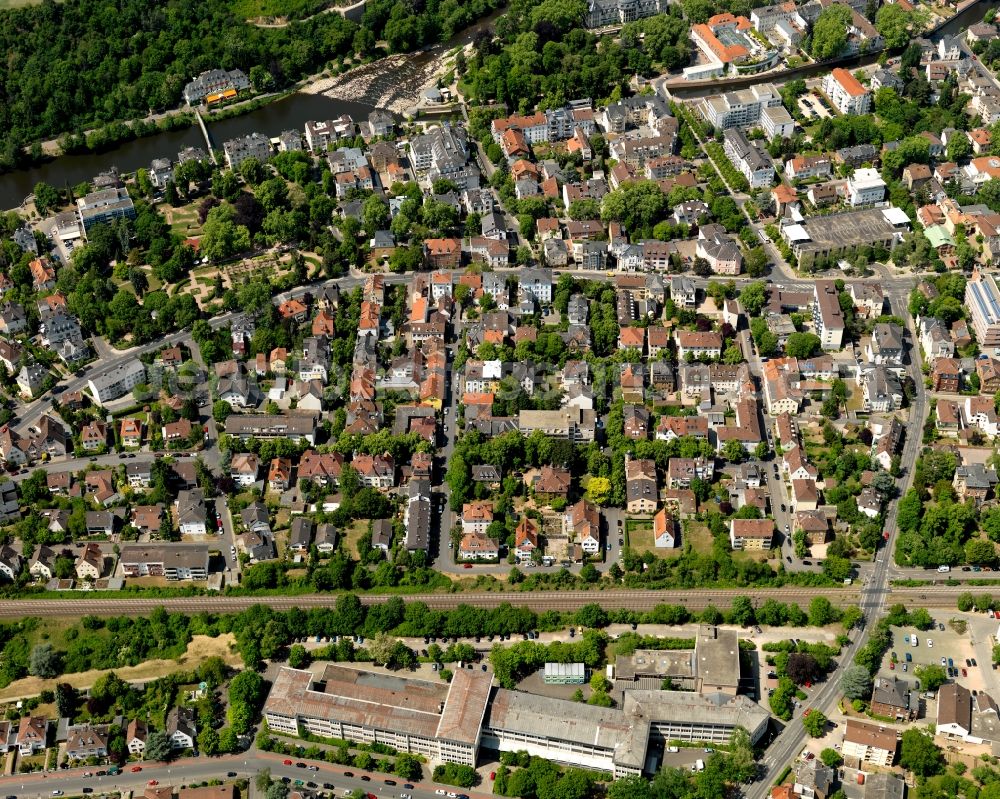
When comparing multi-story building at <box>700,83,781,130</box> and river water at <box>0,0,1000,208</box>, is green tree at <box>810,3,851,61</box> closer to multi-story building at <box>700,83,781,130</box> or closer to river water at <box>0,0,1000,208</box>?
river water at <box>0,0,1000,208</box>

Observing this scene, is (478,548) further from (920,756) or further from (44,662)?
(920,756)

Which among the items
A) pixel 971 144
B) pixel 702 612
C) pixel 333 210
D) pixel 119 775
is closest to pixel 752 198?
pixel 971 144

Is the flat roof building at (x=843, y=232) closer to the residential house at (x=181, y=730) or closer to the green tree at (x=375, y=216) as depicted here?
the green tree at (x=375, y=216)

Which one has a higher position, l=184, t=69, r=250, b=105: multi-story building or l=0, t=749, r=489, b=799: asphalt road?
l=184, t=69, r=250, b=105: multi-story building

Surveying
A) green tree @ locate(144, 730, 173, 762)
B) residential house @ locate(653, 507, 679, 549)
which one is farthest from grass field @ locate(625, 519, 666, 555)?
green tree @ locate(144, 730, 173, 762)

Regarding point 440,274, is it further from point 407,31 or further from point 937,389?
point 407,31

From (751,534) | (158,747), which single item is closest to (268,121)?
(751,534)
